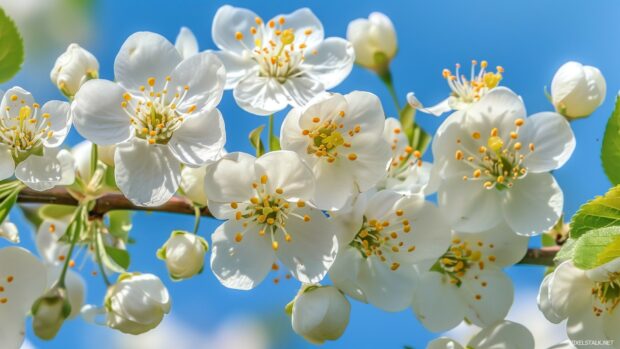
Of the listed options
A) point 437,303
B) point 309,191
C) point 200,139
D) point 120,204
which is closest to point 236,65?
point 200,139

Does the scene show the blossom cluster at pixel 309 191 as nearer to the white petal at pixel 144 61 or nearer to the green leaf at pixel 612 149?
the white petal at pixel 144 61

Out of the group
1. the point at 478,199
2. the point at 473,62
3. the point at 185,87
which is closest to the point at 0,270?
the point at 185,87

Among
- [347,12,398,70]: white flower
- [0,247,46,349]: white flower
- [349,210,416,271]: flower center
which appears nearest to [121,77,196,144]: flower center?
[0,247,46,349]: white flower

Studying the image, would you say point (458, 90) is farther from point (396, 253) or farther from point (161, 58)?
point (161, 58)

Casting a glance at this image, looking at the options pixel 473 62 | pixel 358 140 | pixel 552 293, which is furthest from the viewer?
pixel 473 62

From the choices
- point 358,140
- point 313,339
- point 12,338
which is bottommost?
point 12,338
